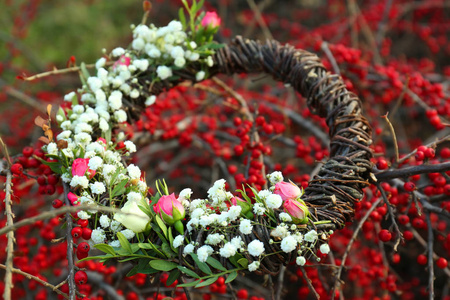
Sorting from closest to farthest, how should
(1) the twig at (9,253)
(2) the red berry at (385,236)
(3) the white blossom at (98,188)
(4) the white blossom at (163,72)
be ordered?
(1) the twig at (9,253) → (3) the white blossom at (98,188) → (2) the red berry at (385,236) → (4) the white blossom at (163,72)

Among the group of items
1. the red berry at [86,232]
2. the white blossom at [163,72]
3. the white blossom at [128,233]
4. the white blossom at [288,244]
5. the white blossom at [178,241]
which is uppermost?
the white blossom at [163,72]

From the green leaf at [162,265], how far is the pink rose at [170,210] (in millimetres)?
71

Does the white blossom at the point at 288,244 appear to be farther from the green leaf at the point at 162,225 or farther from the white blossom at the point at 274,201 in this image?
the green leaf at the point at 162,225

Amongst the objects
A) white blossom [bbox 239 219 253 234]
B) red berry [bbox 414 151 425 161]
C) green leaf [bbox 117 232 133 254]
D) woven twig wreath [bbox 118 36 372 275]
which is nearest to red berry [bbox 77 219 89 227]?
green leaf [bbox 117 232 133 254]

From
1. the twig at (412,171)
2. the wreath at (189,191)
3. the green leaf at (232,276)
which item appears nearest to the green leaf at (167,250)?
the wreath at (189,191)

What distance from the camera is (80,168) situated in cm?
78

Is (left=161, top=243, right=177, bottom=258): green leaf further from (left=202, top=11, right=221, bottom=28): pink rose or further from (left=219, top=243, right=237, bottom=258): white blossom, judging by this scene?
(left=202, top=11, right=221, bottom=28): pink rose

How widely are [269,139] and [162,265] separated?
652 mm

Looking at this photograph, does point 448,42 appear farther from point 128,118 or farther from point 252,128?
point 128,118

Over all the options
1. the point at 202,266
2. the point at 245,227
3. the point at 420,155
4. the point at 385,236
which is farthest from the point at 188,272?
the point at 420,155

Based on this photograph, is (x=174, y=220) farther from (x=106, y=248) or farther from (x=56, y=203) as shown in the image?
(x=56, y=203)

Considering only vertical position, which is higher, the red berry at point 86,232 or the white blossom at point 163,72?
the white blossom at point 163,72

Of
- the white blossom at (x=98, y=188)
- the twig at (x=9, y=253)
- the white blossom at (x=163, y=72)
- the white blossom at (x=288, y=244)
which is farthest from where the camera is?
the white blossom at (x=163, y=72)

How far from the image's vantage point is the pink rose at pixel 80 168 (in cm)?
78
